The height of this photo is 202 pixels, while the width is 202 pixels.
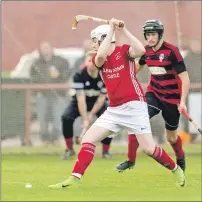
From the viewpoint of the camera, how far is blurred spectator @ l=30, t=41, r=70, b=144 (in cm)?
1433

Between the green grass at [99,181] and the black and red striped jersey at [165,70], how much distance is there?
907 mm

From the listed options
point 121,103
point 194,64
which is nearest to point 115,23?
point 121,103

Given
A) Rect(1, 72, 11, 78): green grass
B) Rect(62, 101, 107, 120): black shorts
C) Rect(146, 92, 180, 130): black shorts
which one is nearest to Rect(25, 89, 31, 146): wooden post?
Rect(1, 72, 11, 78): green grass

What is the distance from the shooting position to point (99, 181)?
29.0ft

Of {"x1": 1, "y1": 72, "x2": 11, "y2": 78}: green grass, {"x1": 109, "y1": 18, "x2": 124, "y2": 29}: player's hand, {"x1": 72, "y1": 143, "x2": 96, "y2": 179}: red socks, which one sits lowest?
{"x1": 72, "y1": 143, "x2": 96, "y2": 179}: red socks

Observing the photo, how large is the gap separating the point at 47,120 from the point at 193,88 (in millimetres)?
2464

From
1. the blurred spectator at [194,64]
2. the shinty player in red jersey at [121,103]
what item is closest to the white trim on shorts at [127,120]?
the shinty player in red jersey at [121,103]

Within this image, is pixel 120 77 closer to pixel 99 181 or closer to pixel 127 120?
pixel 127 120

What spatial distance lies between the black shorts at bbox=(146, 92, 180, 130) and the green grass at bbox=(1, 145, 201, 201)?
1.89 ft

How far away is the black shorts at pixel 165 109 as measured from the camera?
9.48 meters

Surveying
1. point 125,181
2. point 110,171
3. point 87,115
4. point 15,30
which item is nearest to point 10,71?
point 15,30

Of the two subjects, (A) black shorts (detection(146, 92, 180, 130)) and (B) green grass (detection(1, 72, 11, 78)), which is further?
(B) green grass (detection(1, 72, 11, 78))

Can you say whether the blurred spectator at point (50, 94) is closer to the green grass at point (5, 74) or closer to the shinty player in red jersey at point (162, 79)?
the green grass at point (5, 74)

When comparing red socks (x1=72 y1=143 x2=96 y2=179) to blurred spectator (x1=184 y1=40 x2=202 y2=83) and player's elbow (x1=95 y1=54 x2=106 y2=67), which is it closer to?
player's elbow (x1=95 y1=54 x2=106 y2=67)
